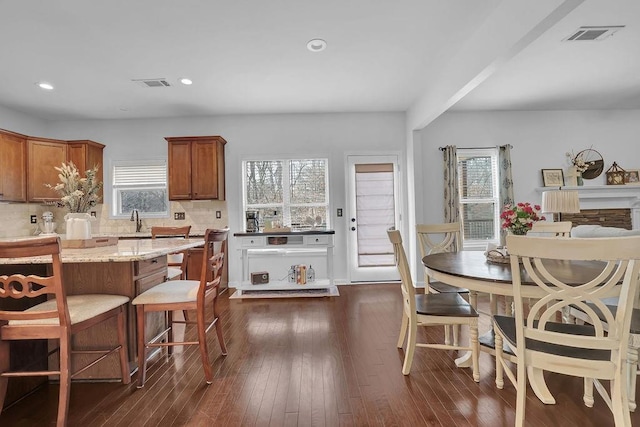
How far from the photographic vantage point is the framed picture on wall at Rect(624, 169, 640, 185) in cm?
523

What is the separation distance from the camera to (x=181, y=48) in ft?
10.5

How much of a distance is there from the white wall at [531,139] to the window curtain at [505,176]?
204 mm

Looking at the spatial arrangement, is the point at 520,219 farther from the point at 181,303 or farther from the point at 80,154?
the point at 80,154

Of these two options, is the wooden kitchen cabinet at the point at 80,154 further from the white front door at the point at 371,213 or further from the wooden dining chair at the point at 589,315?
the wooden dining chair at the point at 589,315

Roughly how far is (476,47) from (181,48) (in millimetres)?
2850

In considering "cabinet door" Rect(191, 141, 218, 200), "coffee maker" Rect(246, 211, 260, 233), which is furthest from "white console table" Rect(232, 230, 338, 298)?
"cabinet door" Rect(191, 141, 218, 200)

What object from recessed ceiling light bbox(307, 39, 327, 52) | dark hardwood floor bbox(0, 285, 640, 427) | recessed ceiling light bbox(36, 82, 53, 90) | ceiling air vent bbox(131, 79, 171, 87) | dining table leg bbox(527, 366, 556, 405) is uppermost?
recessed ceiling light bbox(36, 82, 53, 90)

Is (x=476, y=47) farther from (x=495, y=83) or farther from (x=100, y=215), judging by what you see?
(x=100, y=215)

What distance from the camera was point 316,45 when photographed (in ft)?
10.4

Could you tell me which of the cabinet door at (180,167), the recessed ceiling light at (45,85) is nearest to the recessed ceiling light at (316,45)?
the cabinet door at (180,167)

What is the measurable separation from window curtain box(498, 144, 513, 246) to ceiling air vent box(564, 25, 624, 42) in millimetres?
2152

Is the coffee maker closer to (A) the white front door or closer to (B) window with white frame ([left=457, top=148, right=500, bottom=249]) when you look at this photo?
(A) the white front door

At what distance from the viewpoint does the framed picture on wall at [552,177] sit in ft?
17.1

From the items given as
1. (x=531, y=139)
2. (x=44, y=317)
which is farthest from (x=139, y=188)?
(x=531, y=139)
